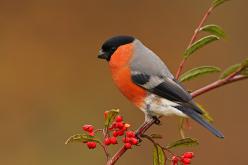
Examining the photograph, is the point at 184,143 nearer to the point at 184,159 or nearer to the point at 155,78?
the point at 184,159

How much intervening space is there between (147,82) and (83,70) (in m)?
2.33

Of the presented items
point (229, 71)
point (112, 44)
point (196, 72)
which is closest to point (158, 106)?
point (112, 44)

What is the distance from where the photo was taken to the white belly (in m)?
2.51

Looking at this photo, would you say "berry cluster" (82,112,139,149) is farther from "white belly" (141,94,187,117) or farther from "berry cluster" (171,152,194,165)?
"white belly" (141,94,187,117)

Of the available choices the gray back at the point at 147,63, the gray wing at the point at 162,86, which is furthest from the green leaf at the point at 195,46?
the gray back at the point at 147,63

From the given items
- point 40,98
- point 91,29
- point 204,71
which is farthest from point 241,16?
point 204,71

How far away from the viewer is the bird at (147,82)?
2.45m

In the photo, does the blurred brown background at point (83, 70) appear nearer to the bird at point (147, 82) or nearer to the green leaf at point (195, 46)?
the bird at point (147, 82)

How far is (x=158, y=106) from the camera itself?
2.56 m

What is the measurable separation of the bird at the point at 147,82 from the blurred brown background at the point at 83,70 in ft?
5.28

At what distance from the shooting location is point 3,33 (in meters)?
5.05

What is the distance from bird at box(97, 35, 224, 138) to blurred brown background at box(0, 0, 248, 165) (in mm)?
1610

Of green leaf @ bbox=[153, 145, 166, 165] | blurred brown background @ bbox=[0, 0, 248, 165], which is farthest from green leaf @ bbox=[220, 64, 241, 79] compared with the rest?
blurred brown background @ bbox=[0, 0, 248, 165]

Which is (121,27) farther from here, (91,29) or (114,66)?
(114,66)
